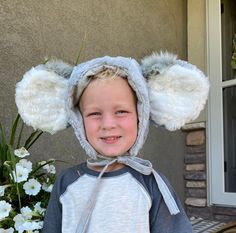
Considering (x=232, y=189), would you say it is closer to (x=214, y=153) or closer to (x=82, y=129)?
(x=214, y=153)

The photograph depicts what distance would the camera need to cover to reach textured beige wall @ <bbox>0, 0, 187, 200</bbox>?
2.23m

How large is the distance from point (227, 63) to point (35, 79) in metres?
2.68

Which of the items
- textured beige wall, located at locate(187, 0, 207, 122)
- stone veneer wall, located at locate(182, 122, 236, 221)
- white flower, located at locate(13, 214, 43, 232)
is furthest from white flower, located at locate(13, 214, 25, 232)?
textured beige wall, located at locate(187, 0, 207, 122)

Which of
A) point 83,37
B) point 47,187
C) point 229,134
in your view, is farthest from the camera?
point 229,134

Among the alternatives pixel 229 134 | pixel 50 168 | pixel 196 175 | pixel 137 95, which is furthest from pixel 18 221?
pixel 229 134

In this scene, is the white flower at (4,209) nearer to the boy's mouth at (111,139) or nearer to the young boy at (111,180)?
the young boy at (111,180)

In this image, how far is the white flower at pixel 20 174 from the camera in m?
1.47

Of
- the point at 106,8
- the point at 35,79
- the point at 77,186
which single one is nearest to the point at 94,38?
the point at 106,8

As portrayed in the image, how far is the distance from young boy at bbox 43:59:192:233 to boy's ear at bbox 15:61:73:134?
0.29ft

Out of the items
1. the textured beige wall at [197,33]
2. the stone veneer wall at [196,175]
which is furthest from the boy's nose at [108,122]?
the textured beige wall at [197,33]

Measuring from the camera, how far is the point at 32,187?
4.84 ft

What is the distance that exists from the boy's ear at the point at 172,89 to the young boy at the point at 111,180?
0.08 metres

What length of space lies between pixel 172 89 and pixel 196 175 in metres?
2.43

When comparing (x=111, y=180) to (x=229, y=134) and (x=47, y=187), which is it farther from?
(x=229, y=134)
